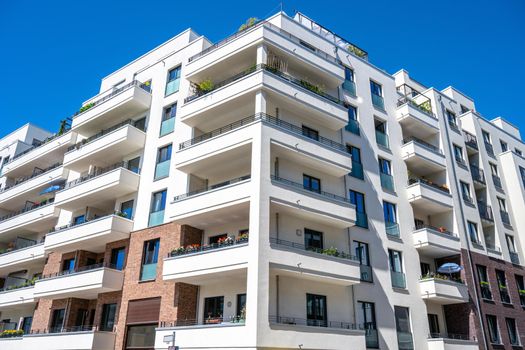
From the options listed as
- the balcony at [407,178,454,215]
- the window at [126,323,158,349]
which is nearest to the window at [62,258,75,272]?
the window at [126,323,158,349]

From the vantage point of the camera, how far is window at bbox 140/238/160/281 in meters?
25.3

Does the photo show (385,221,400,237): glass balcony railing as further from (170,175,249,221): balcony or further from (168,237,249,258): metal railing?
(168,237,249,258): metal railing

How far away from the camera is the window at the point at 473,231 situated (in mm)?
32825

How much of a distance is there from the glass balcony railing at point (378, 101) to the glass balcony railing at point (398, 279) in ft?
42.0

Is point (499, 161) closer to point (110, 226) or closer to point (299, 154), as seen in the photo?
point (299, 154)

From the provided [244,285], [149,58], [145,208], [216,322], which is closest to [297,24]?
[149,58]

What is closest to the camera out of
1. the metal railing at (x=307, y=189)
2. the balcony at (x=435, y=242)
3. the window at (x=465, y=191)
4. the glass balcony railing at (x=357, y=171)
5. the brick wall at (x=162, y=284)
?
the metal railing at (x=307, y=189)

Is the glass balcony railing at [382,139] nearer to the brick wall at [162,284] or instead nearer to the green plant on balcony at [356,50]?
the green plant on balcony at [356,50]

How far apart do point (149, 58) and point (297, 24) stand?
13.6 meters

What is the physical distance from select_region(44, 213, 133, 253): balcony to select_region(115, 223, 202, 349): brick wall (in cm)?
99

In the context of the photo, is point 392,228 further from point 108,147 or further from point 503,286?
point 108,147

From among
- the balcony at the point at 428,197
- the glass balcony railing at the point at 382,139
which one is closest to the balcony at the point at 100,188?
the glass balcony railing at the point at 382,139

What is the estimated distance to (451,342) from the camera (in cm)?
2625

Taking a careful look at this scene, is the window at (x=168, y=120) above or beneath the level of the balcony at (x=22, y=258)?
above
